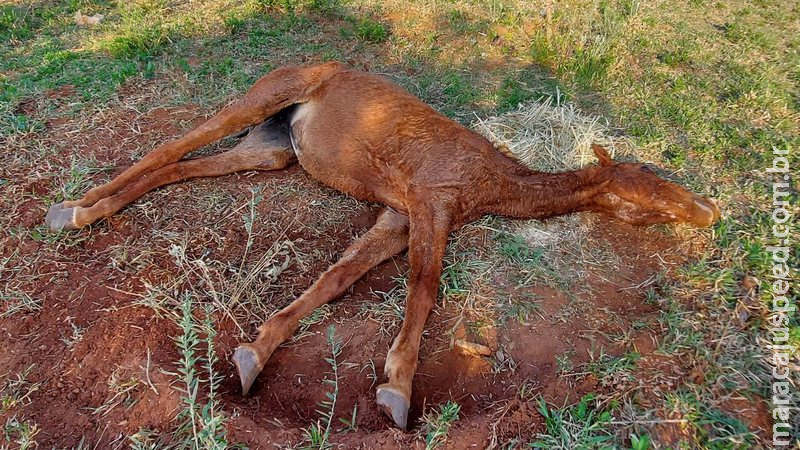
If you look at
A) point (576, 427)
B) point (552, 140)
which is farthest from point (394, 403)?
point (552, 140)

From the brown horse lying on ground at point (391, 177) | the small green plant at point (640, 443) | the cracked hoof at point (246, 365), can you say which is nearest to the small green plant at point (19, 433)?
the cracked hoof at point (246, 365)

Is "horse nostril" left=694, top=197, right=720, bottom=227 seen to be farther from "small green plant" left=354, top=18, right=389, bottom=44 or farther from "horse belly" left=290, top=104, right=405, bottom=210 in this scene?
"small green plant" left=354, top=18, right=389, bottom=44

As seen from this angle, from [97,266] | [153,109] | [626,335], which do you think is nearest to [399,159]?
[626,335]

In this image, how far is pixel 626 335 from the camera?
9.32 feet

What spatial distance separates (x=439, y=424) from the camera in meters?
2.35

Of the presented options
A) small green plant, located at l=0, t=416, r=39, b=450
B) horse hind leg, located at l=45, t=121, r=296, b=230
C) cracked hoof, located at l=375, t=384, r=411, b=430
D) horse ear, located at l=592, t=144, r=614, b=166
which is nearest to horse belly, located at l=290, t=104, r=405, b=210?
horse hind leg, located at l=45, t=121, r=296, b=230

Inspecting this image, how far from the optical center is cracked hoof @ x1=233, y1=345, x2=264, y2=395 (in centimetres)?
257

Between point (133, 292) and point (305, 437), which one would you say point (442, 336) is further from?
point (133, 292)

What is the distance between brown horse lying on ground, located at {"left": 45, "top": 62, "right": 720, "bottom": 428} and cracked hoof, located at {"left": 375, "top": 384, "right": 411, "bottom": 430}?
0.32 metres

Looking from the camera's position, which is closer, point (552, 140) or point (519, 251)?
point (519, 251)

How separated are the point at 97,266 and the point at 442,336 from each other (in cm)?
219

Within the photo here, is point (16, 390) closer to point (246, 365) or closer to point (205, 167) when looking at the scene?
point (246, 365)

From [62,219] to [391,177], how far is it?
2.19 metres

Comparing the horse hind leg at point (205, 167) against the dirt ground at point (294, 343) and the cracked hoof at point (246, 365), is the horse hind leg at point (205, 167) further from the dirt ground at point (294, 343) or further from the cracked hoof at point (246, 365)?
the cracked hoof at point (246, 365)
